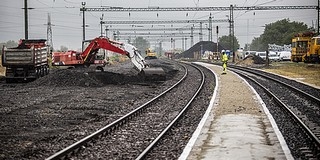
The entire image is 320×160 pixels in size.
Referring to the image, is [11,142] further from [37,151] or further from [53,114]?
[53,114]

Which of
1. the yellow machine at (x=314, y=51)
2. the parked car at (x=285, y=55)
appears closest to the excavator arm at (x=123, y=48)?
the yellow machine at (x=314, y=51)

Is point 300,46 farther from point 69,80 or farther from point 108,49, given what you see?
point 69,80

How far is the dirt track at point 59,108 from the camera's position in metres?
11.1

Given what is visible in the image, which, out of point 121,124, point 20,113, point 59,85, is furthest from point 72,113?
point 59,85

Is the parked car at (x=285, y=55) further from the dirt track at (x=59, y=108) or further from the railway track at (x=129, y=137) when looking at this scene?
the railway track at (x=129, y=137)

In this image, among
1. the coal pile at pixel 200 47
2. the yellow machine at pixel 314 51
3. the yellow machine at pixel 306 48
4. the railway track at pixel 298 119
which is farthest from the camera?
the coal pile at pixel 200 47

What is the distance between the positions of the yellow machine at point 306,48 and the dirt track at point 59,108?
24289mm

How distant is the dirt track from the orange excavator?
58.0 inches

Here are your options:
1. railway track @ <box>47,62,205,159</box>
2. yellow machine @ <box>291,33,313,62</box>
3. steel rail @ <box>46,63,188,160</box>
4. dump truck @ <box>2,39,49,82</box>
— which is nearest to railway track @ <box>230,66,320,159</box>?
railway track @ <box>47,62,205,159</box>

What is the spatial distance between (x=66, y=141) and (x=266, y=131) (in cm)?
520

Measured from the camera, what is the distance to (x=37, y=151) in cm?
1000

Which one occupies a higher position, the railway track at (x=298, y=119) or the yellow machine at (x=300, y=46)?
the yellow machine at (x=300, y=46)

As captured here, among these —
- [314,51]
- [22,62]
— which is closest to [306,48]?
[314,51]

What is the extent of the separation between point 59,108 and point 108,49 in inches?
566
